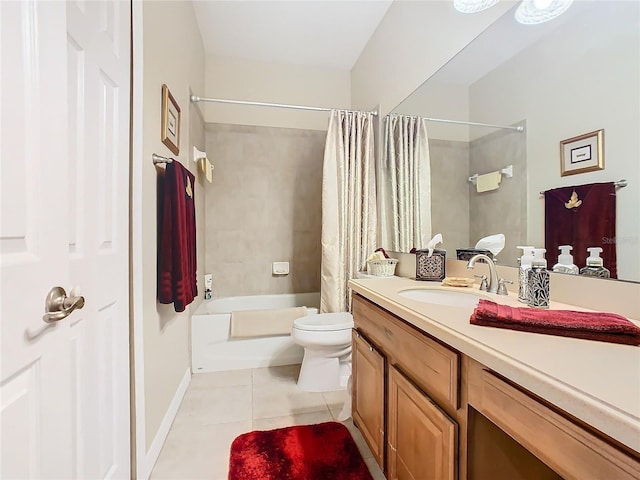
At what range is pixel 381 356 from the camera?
3.89 feet

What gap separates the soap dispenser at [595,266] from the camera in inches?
35.6

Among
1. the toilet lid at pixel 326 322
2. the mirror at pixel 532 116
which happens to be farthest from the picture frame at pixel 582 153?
the toilet lid at pixel 326 322

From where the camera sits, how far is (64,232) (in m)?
0.71

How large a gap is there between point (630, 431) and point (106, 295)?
52.1 inches

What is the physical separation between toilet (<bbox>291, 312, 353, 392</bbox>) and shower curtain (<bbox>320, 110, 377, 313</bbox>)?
0.39m

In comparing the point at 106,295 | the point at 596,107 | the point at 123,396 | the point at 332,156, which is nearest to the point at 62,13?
the point at 106,295

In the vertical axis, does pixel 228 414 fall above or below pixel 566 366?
below

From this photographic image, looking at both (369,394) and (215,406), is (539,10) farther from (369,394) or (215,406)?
(215,406)

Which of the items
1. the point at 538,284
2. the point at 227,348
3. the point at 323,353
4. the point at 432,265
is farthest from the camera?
the point at 227,348

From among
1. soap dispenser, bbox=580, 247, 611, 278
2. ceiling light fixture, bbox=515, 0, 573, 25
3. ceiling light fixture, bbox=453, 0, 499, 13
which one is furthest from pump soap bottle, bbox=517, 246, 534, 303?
ceiling light fixture, bbox=453, 0, 499, 13

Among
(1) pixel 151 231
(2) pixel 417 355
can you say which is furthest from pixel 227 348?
(2) pixel 417 355

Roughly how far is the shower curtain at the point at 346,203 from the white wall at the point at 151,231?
111 cm

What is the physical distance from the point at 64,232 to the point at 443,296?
1.35 metres

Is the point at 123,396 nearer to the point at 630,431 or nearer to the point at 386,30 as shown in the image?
the point at 630,431
